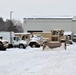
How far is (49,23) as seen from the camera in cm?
10488

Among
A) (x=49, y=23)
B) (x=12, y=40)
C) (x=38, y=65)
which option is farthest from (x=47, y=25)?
(x=38, y=65)

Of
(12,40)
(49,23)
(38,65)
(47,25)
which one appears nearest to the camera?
(38,65)

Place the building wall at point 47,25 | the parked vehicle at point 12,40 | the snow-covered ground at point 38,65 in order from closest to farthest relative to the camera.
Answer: the snow-covered ground at point 38,65
the parked vehicle at point 12,40
the building wall at point 47,25

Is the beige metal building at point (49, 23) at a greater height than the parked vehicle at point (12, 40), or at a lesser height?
greater

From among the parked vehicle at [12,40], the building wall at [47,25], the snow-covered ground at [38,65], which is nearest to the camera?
the snow-covered ground at [38,65]

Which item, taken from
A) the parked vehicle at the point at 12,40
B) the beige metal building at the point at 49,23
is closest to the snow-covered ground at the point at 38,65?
the parked vehicle at the point at 12,40

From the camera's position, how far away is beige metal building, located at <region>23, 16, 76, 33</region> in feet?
340

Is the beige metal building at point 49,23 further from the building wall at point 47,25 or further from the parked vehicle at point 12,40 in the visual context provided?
the parked vehicle at point 12,40

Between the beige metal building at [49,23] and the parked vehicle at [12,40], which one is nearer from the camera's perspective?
the parked vehicle at [12,40]

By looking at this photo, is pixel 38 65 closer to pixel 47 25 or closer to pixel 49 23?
pixel 47 25

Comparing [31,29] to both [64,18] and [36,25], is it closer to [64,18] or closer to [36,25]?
[36,25]

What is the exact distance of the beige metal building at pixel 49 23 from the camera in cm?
10356

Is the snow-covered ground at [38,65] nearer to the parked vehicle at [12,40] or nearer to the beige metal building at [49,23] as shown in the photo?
the parked vehicle at [12,40]

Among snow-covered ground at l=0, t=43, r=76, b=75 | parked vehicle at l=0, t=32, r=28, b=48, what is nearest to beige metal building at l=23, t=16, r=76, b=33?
parked vehicle at l=0, t=32, r=28, b=48
